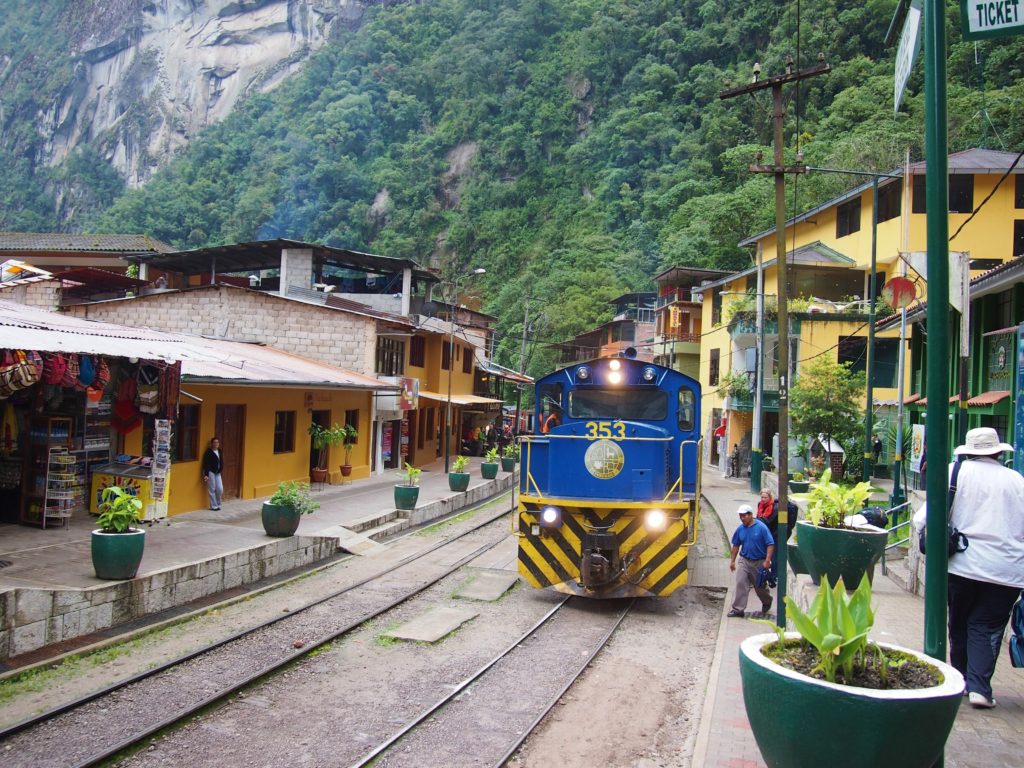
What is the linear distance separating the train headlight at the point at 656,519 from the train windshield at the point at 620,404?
4.90 ft

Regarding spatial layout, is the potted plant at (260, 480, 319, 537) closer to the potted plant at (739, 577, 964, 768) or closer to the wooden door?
the wooden door

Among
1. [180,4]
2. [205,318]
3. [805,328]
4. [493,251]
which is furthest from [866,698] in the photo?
[180,4]

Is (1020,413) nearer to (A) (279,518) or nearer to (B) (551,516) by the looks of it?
(B) (551,516)

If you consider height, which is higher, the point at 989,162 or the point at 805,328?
the point at 989,162

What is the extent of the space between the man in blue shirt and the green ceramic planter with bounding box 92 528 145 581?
722cm

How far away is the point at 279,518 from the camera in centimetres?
1238

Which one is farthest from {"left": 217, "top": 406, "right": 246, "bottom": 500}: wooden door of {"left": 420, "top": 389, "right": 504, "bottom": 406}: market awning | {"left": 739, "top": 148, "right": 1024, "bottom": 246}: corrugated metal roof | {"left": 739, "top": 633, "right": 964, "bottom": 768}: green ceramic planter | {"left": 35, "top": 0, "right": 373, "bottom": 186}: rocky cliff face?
{"left": 35, "top": 0, "right": 373, "bottom": 186}: rocky cliff face

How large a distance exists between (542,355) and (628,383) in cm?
4183

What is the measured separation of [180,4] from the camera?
344 ft

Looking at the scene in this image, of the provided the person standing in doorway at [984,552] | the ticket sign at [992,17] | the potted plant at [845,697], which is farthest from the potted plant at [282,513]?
the ticket sign at [992,17]

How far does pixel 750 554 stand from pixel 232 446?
11.6 meters

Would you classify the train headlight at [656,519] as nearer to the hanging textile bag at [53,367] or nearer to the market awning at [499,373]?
the hanging textile bag at [53,367]

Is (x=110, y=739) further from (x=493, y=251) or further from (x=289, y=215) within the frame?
Answer: (x=289, y=215)

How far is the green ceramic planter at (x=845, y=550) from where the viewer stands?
7562 mm
